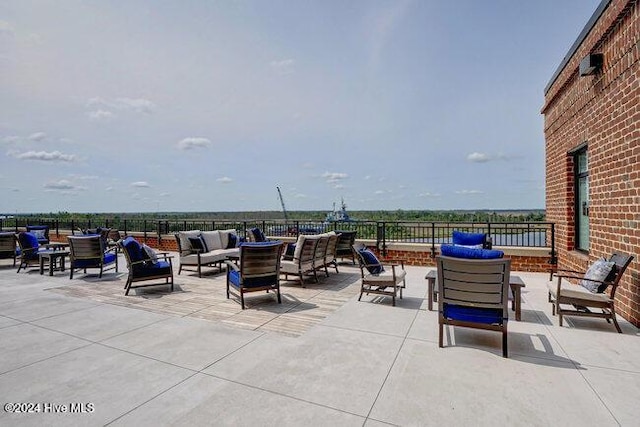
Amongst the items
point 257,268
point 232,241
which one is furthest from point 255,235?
point 257,268

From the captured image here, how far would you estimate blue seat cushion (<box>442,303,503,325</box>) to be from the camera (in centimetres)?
316

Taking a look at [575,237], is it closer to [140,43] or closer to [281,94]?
[281,94]

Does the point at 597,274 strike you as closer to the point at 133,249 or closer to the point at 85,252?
the point at 133,249

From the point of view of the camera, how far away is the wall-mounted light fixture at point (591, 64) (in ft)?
15.3

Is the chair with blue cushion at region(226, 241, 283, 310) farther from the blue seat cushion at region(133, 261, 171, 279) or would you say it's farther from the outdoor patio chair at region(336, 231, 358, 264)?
the outdoor patio chair at region(336, 231, 358, 264)

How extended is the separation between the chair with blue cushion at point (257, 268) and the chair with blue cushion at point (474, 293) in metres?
2.60

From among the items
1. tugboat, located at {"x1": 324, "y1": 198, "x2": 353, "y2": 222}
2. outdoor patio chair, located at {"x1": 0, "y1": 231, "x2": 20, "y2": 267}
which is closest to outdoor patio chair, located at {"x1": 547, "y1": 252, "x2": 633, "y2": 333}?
tugboat, located at {"x1": 324, "y1": 198, "x2": 353, "y2": 222}

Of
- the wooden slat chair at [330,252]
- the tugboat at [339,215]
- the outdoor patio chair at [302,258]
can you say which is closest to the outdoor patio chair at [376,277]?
the outdoor patio chair at [302,258]

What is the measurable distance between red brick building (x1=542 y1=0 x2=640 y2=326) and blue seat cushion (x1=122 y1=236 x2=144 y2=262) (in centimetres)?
741

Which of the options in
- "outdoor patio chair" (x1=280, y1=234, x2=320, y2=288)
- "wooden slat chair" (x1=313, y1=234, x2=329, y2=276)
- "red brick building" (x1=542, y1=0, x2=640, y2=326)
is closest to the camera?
"red brick building" (x1=542, y1=0, x2=640, y2=326)

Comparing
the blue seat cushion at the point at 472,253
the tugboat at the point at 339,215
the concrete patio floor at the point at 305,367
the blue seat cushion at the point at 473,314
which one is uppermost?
the tugboat at the point at 339,215

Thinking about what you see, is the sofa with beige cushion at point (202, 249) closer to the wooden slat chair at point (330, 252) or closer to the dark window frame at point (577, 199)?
the wooden slat chair at point (330, 252)

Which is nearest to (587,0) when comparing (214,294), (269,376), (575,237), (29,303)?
(575,237)

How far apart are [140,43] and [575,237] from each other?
10640 mm
